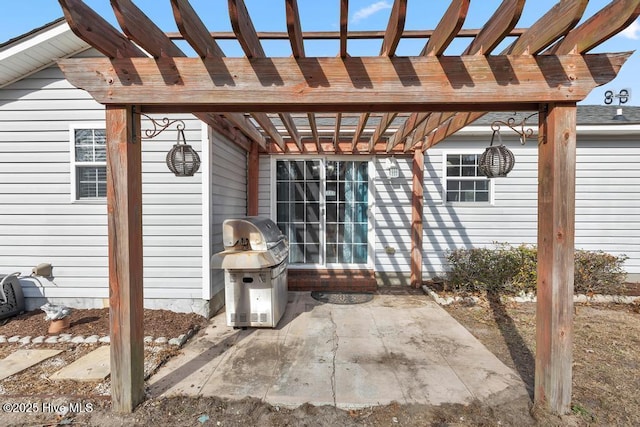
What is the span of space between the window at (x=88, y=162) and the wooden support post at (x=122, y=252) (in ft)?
7.69

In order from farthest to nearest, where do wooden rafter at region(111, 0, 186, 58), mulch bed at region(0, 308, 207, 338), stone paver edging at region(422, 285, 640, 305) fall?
stone paver edging at region(422, 285, 640, 305) → mulch bed at region(0, 308, 207, 338) → wooden rafter at region(111, 0, 186, 58)

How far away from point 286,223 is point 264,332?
2.46 metres

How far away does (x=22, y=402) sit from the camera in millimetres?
2373

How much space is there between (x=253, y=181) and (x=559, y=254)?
4571 mm

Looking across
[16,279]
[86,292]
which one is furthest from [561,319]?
[16,279]

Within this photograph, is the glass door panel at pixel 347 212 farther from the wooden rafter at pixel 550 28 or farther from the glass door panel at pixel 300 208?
the wooden rafter at pixel 550 28

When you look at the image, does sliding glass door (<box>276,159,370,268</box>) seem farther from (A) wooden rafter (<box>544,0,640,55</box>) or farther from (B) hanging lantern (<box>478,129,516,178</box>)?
(A) wooden rafter (<box>544,0,640,55</box>)

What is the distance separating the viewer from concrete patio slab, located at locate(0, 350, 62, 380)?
111 inches

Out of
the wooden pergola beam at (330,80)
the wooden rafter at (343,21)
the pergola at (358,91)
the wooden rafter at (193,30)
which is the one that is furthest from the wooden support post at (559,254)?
the wooden rafter at (193,30)

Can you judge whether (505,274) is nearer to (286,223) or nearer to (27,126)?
(286,223)

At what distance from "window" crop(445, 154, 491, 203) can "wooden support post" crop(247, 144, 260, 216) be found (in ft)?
11.4

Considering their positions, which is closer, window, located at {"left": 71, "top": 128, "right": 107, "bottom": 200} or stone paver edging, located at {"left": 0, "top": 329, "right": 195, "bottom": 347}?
stone paver edging, located at {"left": 0, "top": 329, "right": 195, "bottom": 347}

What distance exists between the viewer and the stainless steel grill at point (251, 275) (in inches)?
139

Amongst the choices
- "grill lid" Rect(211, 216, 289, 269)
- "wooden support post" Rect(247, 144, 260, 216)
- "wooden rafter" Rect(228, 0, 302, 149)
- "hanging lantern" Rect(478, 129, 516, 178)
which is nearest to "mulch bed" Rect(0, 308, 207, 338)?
"grill lid" Rect(211, 216, 289, 269)
